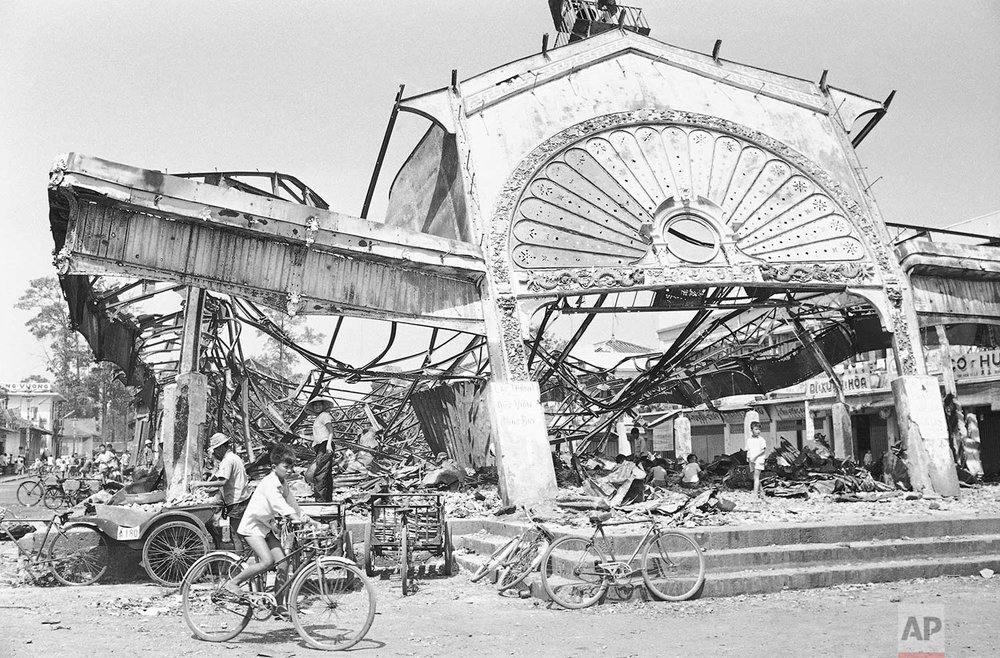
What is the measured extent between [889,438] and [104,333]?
87.7 ft

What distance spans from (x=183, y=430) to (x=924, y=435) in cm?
1158

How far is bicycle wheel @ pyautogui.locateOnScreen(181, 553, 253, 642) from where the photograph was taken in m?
6.51

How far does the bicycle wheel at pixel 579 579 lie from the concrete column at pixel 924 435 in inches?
310

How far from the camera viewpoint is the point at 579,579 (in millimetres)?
8016

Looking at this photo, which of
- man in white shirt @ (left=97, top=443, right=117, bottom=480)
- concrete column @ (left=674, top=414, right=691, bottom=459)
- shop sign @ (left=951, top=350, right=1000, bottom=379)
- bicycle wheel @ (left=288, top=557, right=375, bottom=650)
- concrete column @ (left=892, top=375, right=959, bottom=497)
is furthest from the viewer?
concrete column @ (left=674, top=414, right=691, bottom=459)

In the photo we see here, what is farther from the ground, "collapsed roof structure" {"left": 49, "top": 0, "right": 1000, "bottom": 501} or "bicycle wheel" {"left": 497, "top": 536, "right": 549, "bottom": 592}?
"collapsed roof structure" {"left": 49, "top": 0, "right": 1000, "bottom": 501}

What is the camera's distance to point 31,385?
67000mm

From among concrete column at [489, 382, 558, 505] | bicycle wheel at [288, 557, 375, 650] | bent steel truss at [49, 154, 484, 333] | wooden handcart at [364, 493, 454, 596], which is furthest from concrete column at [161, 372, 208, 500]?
bicycle wheel at [288, 557, 375, 650]

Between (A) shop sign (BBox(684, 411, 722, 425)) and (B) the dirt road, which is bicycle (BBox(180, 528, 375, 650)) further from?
(A) shop sign (BBox(684, 411, 722, 425))

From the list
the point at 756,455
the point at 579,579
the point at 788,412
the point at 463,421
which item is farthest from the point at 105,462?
the point at 788,412

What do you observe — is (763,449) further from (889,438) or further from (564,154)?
(889,438)

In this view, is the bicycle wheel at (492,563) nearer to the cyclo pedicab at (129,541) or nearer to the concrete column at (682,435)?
the cyclo pedicab at (129,541)

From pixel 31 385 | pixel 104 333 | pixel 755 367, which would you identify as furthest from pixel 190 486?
pixel 31 385

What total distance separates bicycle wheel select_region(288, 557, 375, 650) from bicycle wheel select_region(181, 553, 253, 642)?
1.63 feet
